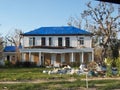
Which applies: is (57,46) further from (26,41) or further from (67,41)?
(26,41)

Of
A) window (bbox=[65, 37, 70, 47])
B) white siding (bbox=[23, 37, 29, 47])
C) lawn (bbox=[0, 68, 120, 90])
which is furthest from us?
white siding (bbox=[23, 37, 29, 47])

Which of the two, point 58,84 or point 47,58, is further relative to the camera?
point 47,58

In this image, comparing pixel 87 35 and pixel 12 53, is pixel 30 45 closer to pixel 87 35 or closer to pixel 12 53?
pixel 87 35

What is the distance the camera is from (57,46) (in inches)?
2242

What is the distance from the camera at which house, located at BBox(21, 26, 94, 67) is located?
185 ft

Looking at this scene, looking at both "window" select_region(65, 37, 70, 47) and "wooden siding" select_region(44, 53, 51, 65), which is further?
"wooden siding" select_region(44, 53, 51, 65)

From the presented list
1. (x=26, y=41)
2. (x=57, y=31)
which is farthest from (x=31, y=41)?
(x=57, y=31)

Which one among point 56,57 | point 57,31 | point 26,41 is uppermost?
point 57,31

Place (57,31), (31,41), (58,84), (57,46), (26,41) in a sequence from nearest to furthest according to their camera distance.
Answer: (58,84), (57,46), (31,41), (26,41), (57,31)

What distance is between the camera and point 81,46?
187 feet

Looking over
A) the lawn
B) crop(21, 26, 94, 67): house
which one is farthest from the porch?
the lawn

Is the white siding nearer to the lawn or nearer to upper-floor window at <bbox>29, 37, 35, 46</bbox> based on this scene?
upper-floor window at <bbox>29, 37, 35, 46</bbox>

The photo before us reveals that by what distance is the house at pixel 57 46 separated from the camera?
185ft

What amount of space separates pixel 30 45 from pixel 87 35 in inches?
356
